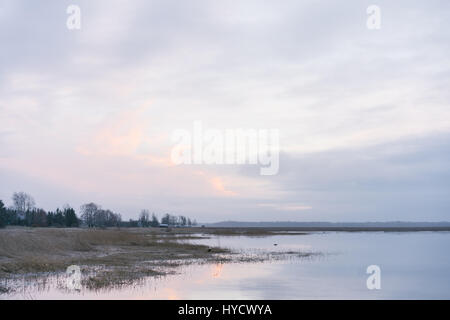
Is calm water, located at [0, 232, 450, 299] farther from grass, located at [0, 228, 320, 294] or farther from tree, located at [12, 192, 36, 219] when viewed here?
tree, located at [12, 192, 36, 219]

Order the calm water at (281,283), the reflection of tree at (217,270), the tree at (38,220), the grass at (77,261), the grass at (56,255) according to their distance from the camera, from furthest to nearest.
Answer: the tree at (38,220) < the reflection of tree at (217,270) < the grass at (56,255) < the grass at (77,261) < the calm water at (281,283)

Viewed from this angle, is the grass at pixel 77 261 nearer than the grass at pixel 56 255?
Yes

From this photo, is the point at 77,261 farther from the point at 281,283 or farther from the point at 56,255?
the point at 281,283

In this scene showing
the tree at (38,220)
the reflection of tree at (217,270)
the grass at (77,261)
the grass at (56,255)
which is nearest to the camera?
the grass at (77,261)

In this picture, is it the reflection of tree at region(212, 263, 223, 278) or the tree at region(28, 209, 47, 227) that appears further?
the tree at region(28, 209, 47, 227)

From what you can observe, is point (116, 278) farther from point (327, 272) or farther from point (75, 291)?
point (327, 272)

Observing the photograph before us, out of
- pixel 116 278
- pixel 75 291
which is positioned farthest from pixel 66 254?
pixel 75 291

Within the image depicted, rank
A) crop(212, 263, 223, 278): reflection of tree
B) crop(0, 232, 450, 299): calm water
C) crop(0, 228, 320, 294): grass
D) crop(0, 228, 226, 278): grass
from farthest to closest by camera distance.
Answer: crop(212, 263, 223, 278): reflection of tree → crop(0, 228, 226, 278): grass → crop(0, 228, 320, 294): grass → crop(0, 232, 450, 299): calm water

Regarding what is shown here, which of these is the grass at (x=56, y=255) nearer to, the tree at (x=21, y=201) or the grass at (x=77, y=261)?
the grass at (x=77, y=261)

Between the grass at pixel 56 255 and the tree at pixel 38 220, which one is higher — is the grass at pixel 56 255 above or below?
above

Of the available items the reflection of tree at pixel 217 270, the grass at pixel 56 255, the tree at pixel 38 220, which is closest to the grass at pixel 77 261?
the grass at pixel 56 255

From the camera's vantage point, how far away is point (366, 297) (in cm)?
3153

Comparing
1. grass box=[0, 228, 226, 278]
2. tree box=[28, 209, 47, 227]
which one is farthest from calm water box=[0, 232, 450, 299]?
tree box=[28, 209, 47, 227]

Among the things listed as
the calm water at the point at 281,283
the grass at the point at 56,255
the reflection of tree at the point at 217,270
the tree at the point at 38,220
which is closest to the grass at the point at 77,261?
the grass at the point at 56,255
